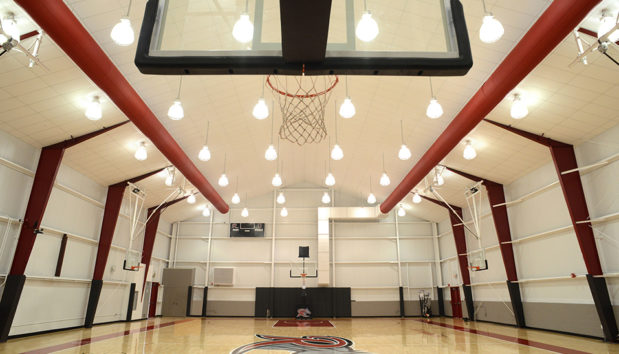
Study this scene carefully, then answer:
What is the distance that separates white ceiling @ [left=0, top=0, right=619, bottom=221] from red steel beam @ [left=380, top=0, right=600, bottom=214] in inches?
17.9

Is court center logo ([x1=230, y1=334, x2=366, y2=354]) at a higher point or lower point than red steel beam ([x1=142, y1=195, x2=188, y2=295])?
lower

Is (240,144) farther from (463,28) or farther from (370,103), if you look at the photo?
(463,28)

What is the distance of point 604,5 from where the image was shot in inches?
208

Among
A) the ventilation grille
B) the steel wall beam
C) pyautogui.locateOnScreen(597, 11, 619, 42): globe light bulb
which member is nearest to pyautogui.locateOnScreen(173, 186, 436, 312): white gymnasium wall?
the ventilation grille

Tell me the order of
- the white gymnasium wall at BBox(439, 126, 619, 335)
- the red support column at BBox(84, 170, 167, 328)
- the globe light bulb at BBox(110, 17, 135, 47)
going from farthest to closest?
the red support column at BBox(84, 170, 167, 328) → the white gymnasium wall at BBox(439, 126, 619, 335) → the globe light bulb at BBox(110, 17, 135, 47)

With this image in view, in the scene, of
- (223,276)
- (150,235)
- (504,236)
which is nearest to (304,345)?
(504,236)

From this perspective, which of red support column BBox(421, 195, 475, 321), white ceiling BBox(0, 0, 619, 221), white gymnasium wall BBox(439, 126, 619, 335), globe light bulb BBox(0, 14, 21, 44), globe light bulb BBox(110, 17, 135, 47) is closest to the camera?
globe light bulb BBox(110, 17, 135, 47)

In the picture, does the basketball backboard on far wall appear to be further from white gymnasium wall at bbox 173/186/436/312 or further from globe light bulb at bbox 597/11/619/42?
white gymnasium wall at bbox 173/186/436/312

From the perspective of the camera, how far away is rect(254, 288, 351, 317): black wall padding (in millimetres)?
17141

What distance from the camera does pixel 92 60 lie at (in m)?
5.56

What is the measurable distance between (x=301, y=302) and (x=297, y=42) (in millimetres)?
16157

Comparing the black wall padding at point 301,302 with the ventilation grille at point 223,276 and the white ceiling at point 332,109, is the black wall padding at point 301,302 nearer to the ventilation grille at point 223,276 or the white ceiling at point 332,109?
the ventilation grille at point 223,276

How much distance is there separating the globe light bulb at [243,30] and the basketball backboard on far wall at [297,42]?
2cm

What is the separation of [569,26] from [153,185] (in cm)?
1314
